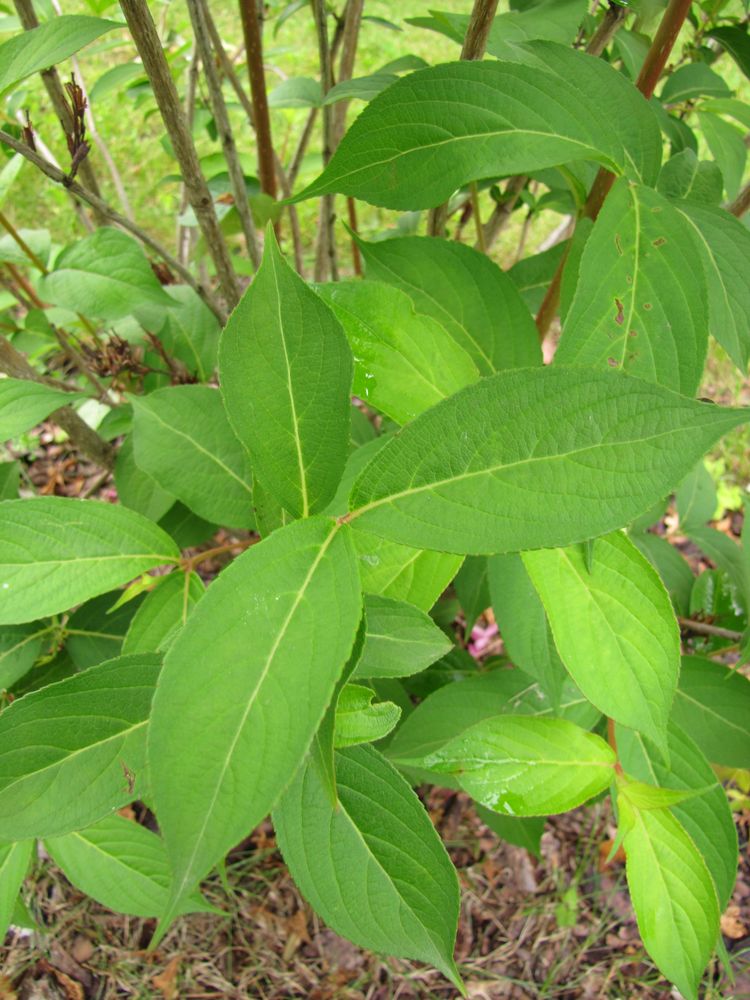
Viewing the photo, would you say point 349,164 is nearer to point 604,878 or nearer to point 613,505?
point 613,505

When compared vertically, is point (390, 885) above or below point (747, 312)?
below

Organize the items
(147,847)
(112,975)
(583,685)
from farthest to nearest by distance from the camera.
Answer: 1. (112,975)
2. (147,847)
3. (583,685)

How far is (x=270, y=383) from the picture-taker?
73cm

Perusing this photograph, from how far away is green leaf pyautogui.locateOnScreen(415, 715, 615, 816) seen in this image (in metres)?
0.94

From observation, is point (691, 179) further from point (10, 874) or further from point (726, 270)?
point (10, 874)

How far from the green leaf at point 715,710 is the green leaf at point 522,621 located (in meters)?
0.35

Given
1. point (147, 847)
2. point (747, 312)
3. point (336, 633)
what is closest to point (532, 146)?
point (747, 312)

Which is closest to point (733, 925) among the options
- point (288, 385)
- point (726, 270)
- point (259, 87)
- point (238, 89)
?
point (726, 270)

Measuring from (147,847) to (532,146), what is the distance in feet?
3.95

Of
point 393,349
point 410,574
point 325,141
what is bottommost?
point 410,574

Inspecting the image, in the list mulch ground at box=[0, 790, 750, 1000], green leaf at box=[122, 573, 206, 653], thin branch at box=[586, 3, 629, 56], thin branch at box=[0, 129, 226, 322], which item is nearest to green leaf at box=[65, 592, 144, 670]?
green leaf at box=[122, 573, 206, 653]

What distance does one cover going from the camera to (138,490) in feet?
4.68

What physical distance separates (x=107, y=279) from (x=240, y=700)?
108 centimetres

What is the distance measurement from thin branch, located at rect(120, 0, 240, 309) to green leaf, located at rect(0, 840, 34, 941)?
1065 millimetres
